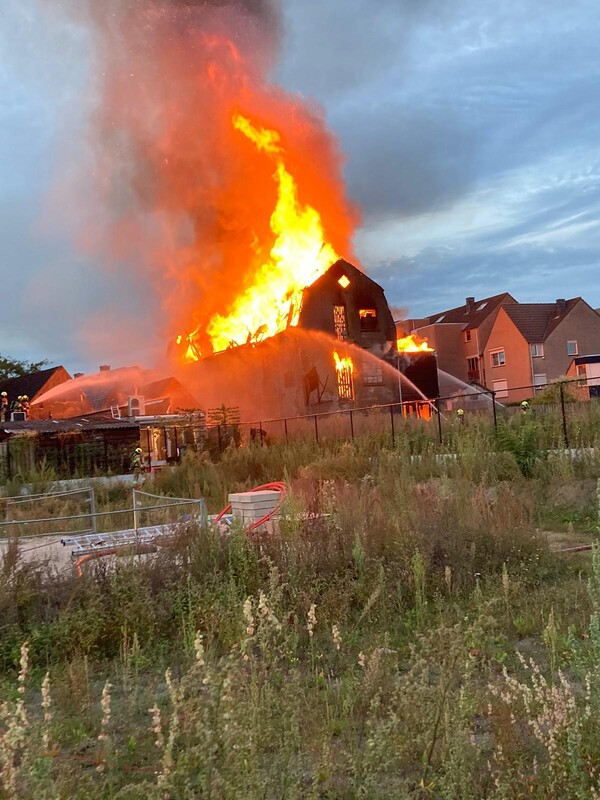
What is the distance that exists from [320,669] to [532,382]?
56526 mm

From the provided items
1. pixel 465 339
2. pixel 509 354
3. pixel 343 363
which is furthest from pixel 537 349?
pixel 343 363

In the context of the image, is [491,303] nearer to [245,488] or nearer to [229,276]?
[229,276]

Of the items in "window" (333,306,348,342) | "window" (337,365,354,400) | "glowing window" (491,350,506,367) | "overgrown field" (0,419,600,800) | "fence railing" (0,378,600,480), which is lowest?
"overgrown field" (0,419,600,800)

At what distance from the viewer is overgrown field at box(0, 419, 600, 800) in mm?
2912

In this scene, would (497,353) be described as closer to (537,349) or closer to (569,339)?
(537,349)

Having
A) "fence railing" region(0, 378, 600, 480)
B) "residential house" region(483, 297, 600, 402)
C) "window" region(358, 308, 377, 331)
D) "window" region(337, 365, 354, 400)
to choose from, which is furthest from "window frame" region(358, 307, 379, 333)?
"residential house" region(483, 297, 600, 402)

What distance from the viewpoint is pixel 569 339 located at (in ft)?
Result: 193

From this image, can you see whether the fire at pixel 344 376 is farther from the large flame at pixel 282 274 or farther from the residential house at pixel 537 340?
the residential house at pixel 537 340

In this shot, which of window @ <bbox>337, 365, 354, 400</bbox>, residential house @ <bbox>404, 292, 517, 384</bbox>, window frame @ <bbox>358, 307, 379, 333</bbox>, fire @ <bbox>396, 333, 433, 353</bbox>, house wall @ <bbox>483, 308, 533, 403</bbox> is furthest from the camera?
residential house @ <bbox>404, 292, 517, 384</bbox>

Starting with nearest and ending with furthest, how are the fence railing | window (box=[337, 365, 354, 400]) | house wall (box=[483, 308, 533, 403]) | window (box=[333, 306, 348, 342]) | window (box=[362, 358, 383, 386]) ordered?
the fence railing < window (box=[337, 365, 354, 400]) < window (box=[362, 358, 383, 386]) < window (box=[333, 306, 348, 342]) < house wall (box=[483, 308, 533, 403])

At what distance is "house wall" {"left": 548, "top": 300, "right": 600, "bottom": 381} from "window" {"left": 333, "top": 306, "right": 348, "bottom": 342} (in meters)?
23.1

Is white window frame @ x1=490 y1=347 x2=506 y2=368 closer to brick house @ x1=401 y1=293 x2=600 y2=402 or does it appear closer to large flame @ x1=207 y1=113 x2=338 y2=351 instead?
brick house @ x1=401 y1=293 x2=600 y2=402

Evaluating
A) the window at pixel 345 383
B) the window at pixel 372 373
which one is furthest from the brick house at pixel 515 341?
the window at pixel 345 383

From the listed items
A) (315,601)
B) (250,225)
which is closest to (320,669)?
(315,601)
